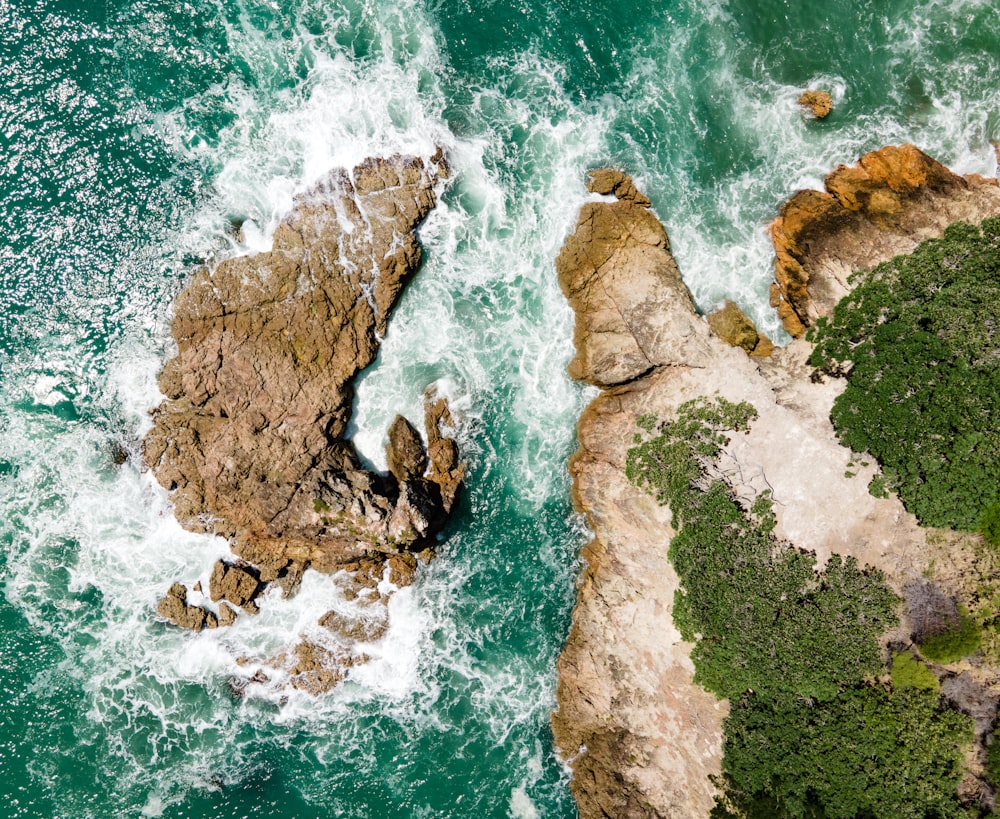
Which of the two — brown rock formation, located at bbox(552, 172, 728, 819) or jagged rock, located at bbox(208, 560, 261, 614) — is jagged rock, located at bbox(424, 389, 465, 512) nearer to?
brown rock formation, located at bbox(552, 172, 728, 819)

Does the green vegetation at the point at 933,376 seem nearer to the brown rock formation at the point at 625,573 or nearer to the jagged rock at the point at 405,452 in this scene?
the brown rock formation at the point at 625,573

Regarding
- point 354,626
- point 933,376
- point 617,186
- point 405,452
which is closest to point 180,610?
point 354,626

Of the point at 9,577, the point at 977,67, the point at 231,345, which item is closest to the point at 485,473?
the point at 231,345

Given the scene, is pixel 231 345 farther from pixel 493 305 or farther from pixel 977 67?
pixel 977 67

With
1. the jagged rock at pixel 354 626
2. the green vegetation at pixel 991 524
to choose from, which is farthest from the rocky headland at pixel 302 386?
the green vegetation at pixel 991 524

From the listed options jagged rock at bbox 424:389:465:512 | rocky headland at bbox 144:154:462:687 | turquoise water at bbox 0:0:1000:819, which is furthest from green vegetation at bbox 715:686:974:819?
rocky headland at bbox 144:154:462:687

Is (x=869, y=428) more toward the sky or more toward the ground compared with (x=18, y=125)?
more toward the ground

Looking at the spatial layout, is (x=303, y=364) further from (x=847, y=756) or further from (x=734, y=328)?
(x=847, y=756)
